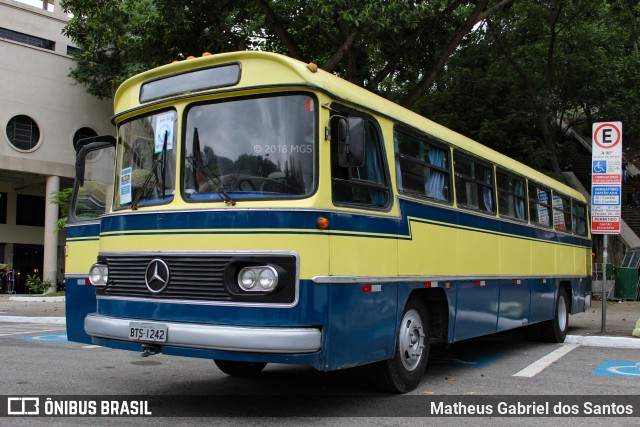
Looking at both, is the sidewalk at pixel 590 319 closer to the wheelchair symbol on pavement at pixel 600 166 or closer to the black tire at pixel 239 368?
the wheelchair symbol on pavement at pixel 600 166

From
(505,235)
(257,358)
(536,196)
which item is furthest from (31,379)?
(536,196)

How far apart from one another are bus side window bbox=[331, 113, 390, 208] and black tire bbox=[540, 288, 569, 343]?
635 cm

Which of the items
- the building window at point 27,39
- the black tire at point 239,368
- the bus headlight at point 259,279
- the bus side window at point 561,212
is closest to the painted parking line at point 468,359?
the black tire at point 239,368

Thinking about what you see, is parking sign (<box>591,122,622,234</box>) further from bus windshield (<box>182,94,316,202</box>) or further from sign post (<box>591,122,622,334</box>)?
bus windshield (<box>182,94,316,202</box>)

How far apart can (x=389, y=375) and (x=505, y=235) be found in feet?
12.0

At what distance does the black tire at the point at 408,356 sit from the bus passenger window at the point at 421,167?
1.20 m

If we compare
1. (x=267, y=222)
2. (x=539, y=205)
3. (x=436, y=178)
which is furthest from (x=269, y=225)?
(x=539, y=205)

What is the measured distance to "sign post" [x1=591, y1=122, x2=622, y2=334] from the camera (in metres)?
11.7

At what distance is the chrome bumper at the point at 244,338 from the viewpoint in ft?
16.5

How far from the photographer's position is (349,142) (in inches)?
219

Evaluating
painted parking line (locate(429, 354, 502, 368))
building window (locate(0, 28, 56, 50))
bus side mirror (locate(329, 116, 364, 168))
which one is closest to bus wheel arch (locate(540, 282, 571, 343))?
painted parking line (locate(429, 354, 502, 368))

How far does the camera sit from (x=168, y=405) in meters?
6.23

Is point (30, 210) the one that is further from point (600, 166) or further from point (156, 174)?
point (156, 174)

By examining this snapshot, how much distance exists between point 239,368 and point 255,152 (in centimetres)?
323
